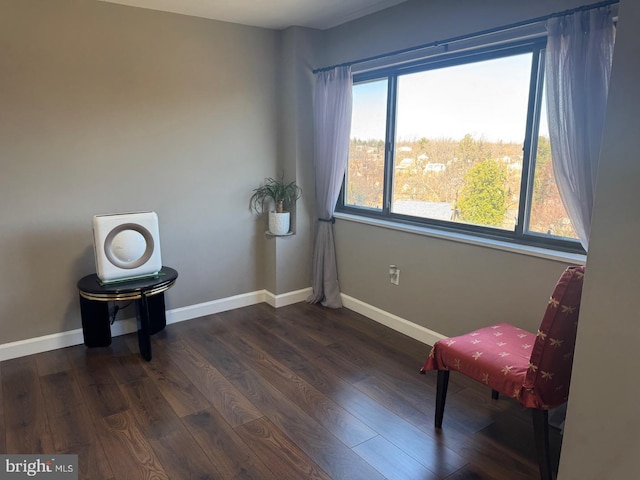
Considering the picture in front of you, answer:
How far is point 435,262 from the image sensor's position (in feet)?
9.91

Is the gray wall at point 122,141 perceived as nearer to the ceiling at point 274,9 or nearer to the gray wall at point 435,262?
the ceiling at point 274,9

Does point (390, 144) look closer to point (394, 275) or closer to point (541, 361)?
point (394, 275)

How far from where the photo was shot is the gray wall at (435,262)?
2471 mm

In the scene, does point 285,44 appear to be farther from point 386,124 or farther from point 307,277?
point 307,277

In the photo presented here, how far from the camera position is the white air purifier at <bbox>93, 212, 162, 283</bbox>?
278 cm

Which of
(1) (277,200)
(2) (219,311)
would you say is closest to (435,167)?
(1) (277,200)

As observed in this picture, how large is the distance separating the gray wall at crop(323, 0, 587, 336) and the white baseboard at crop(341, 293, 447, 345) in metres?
0.05

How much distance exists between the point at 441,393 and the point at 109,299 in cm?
205

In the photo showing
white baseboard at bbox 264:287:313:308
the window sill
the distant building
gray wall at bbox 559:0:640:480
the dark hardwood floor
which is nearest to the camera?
gray wall at bbox 559:0:640:480

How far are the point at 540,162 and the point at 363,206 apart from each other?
1579mm

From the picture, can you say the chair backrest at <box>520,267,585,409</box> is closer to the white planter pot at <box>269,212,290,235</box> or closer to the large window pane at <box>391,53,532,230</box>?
the large window pane at <box>391,53,532,230</box>

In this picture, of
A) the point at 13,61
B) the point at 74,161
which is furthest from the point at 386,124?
the point at 13,61

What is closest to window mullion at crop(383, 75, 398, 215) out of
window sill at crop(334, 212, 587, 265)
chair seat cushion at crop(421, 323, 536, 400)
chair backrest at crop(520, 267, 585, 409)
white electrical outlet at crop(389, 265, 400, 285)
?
window sill at crop(334, 212, 587, 265)

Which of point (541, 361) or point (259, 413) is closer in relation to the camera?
point (541, 361)
